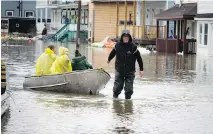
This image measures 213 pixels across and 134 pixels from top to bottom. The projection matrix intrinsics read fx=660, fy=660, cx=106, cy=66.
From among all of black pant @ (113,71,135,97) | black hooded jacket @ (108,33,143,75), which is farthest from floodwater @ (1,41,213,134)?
black hooded jacket @ (108,33,143,75)

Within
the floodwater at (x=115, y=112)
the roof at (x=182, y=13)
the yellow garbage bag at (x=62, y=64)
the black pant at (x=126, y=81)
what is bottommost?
the floodwater at (x=115, y=112)

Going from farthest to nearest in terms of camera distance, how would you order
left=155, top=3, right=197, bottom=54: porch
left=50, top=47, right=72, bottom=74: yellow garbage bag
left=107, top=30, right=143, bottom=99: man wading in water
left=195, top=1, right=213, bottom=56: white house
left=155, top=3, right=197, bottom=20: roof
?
left=155, top=3, right=197, bottom=54: porch
left=155, top=3, right=197, bottom=20: roof
left=195, top=1, right=213, bottom=56: white house
left=50, top=47, right=72, bottom=74: yellow garbage bag
left=107, top=30, right=143, bottom=99: man wading in water

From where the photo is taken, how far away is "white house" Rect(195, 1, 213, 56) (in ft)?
136

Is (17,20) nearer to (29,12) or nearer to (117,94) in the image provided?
(29,12)

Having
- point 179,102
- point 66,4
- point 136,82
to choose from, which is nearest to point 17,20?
point 66,4

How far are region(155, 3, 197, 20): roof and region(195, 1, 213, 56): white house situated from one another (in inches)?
42.0

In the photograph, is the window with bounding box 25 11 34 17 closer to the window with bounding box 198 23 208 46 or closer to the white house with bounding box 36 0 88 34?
the white house with bounding box 36 0 88 34

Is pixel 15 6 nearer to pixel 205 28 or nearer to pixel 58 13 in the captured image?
pixel 58 13

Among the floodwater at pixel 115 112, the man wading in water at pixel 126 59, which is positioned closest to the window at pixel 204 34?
the floodwater at pixel 115 112

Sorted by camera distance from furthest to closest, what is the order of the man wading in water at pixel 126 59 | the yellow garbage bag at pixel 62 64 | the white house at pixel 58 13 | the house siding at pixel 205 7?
1. the white house at pixel 58 13
2. the house siding at pixel 205 7
3. the yellow garbage bag at pixel 62 64
4. the man wading in water at pixel 126 59

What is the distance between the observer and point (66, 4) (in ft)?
259

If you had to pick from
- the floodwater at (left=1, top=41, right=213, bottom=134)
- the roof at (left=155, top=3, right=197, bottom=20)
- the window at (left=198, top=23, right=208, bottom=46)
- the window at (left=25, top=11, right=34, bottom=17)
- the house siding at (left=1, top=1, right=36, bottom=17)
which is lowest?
the floodwater at (left=1, top=41, right=213, bottom=134)

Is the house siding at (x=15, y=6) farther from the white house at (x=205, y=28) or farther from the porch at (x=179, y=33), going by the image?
the white house at (x=205, y=28)

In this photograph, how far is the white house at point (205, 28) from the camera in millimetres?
41344
